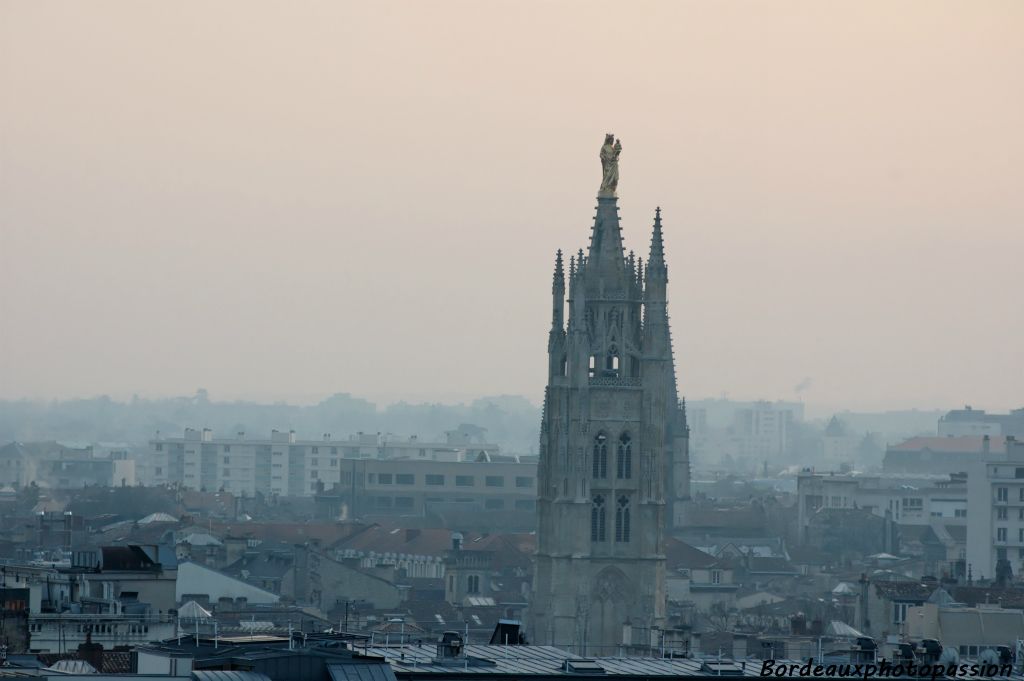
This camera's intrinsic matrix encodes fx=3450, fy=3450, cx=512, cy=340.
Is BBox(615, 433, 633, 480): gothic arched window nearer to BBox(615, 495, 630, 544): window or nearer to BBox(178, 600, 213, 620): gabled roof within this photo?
BBox(615, 495, 630, 544): window

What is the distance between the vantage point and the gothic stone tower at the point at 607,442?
111 m

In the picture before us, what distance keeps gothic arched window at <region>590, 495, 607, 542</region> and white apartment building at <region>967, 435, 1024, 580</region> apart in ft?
133

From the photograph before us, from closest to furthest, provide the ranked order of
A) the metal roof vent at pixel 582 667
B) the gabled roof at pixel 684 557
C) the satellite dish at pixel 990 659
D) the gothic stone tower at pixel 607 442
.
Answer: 1. the metal roof vent at pixel 582 667
2. the satellite dish at pixel 990 659
3. the gothic stone tower at pixel 607 442
4. the gabled roof at pixel 684 557

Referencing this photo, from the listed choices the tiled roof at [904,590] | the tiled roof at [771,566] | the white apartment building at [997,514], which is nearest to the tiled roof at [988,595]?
the tiled roof at [904,590]

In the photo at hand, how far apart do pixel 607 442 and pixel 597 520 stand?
8.54ft

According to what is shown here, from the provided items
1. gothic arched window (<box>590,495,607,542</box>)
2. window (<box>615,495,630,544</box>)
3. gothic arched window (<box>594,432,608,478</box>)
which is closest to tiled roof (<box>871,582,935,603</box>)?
window (<box>615,495,630,544</box>)

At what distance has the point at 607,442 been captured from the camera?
111 metres

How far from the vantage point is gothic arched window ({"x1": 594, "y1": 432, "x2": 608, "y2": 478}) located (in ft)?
365

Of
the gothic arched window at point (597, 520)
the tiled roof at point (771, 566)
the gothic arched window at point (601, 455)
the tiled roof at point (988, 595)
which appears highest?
the gothic arched window at point (601, 455)

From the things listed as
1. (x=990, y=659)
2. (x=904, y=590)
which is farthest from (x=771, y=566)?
(x=990, y=659)

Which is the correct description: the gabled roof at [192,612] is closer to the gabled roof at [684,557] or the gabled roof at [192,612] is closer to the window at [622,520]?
the window at [622,520]

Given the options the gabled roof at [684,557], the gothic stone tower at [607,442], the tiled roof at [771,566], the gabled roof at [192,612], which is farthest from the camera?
the tiled roof at [771,566]

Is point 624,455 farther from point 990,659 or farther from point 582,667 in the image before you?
point 582,667

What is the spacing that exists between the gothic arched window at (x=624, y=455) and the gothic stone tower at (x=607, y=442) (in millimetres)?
32
